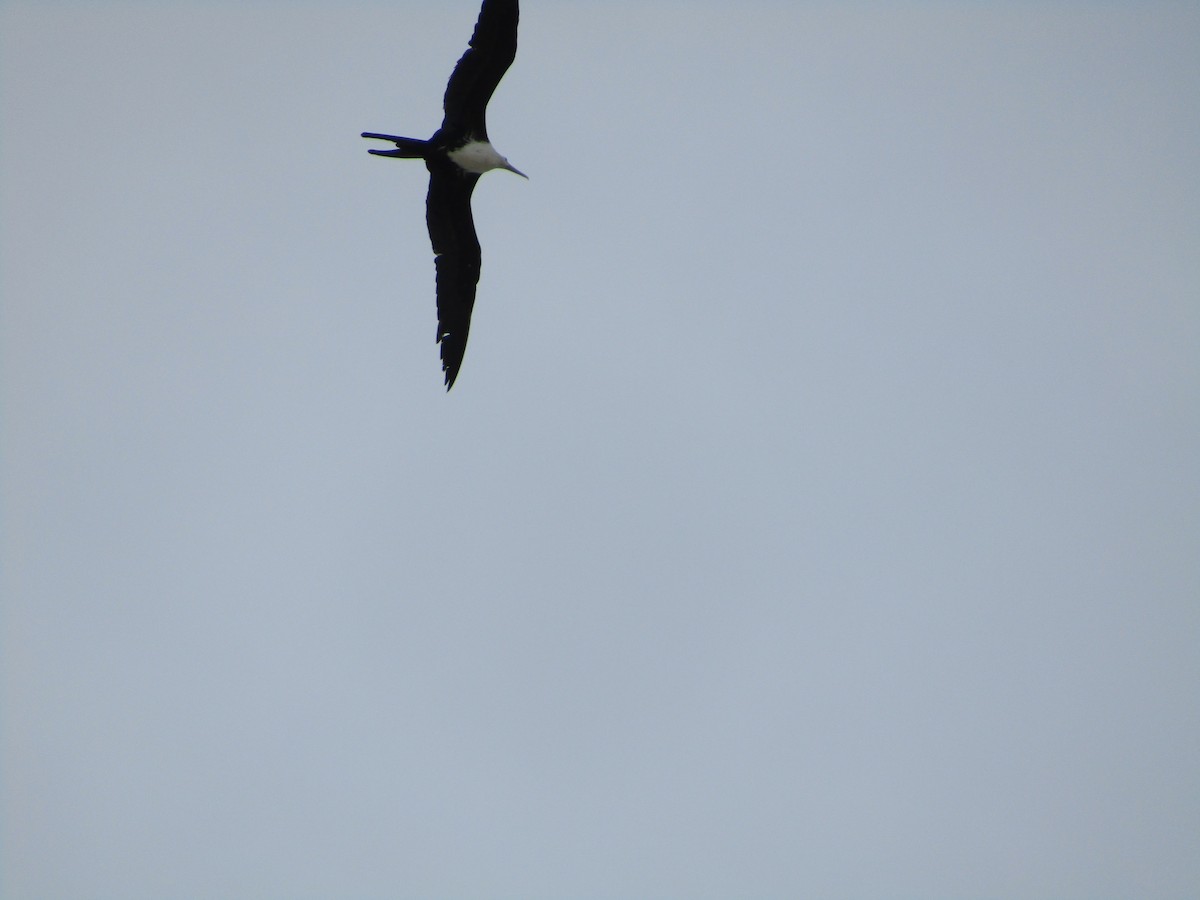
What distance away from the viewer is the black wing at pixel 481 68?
15.4 m

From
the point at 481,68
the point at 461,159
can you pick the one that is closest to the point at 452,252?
the point at 461,159

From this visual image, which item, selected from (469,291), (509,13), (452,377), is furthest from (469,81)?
(452,377)

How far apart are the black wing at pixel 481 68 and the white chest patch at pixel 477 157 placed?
0.14 m

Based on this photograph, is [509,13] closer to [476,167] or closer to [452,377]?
[476,167]

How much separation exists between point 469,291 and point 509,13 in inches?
154

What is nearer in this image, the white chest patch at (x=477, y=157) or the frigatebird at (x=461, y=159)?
the frigatebird at (x=461, y=159)

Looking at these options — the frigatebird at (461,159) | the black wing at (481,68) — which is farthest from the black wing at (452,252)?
the black wing at (481,68)

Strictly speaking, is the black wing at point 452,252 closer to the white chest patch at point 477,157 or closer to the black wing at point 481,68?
the white chest patch at point 477,157

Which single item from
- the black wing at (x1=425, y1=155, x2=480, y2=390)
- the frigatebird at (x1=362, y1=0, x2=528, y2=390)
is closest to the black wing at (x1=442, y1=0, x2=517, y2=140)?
the frigatebird at (x1=362, y1=0, x2=528, y2=390)

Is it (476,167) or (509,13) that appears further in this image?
(476,167)

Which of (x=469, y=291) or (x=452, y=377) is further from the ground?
(x=469, y=291)

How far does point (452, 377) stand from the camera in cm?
1708

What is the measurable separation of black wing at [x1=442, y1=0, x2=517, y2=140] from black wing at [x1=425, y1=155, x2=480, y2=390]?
62cm

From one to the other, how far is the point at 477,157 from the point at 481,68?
4.04 ft
